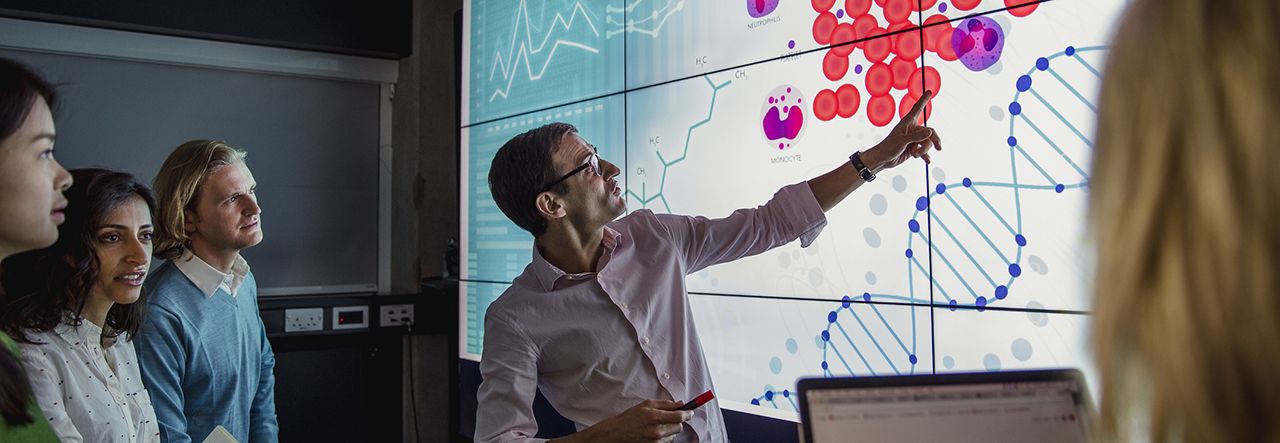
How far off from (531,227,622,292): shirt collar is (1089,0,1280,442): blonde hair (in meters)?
1.44

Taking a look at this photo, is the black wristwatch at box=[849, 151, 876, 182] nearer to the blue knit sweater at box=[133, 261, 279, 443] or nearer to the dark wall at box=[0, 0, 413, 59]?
the blue knit sweater at box=[133, 261, 279, 443]

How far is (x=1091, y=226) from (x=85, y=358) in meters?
1.83

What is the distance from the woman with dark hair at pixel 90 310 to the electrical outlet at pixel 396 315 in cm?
191

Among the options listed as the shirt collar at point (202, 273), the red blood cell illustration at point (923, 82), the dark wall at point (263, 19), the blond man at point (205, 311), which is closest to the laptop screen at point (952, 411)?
the red blood cell illustration at point (923, 82)

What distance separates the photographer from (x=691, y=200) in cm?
257

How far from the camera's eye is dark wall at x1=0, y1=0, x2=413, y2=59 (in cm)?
340

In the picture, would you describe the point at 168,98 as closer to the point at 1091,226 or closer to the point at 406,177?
the point at 406,177

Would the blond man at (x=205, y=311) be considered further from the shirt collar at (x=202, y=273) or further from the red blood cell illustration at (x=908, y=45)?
the red blood cell illustration at (x=908, y=45)

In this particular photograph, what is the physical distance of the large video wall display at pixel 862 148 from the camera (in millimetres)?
1754

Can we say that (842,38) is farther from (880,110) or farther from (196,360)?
(196,360)

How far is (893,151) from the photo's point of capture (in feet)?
→ 5.78

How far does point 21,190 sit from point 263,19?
2947mm

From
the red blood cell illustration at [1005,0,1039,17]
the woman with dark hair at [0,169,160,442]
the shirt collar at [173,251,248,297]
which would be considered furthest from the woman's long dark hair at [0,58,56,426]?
the red blood cell illustration at [1005,0,1039,17]

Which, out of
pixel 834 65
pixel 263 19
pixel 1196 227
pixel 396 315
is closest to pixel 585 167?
pixel 834 65
